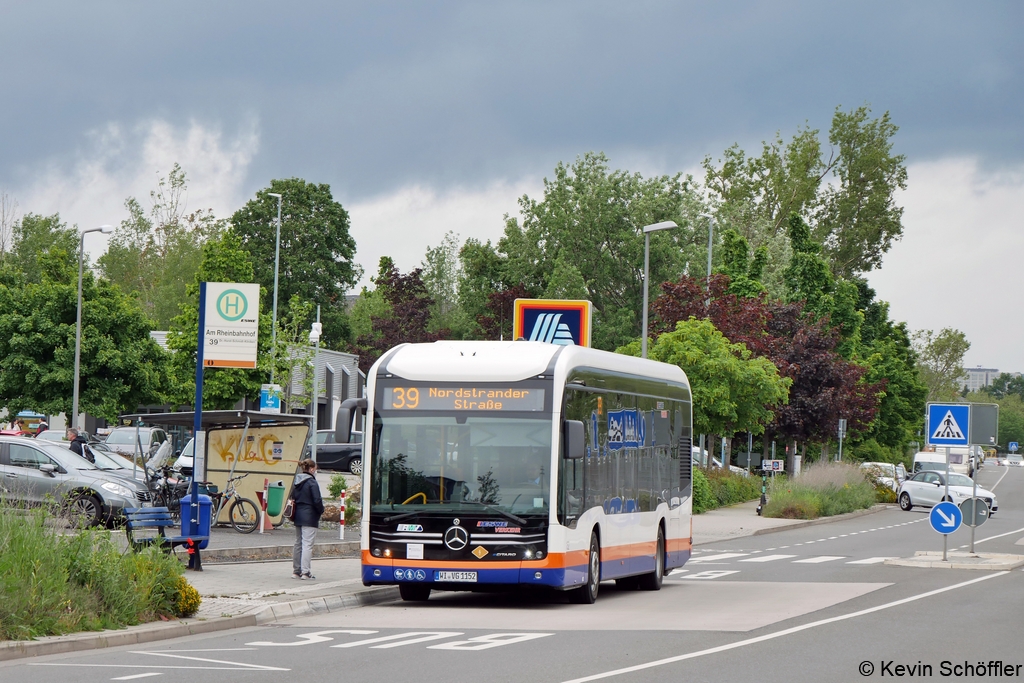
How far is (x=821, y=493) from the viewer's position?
142 ft

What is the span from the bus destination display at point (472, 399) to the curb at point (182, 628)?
8.27ft

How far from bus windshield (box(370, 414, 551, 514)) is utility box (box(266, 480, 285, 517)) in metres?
10.5

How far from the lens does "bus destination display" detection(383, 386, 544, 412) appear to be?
16312 mm

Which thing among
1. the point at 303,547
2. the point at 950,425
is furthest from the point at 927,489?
the point at 303,547

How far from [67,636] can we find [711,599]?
8765 mm

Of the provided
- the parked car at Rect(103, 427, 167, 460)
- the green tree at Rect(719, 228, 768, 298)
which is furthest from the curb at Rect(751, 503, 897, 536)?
Answer: the parked car at Rect(103, 427, 167, 460)

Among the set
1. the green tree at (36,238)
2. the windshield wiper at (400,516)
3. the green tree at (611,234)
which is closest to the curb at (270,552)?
the windshield wiper at (400,516)

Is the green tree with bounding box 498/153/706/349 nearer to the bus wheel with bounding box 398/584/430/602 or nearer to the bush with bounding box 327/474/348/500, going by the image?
the bush with bounding box 327/474/348/500

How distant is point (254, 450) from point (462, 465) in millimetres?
11776

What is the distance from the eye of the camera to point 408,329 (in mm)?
82062

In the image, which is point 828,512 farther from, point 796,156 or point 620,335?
point 796,156

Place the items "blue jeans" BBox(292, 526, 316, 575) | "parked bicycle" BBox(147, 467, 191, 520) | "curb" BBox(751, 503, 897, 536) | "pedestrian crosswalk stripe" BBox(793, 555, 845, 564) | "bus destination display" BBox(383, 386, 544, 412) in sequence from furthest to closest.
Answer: "curb" BBox(751, 503, 897, 536), "pedestrian crosswalk stripe" BBox(793, 555, 845, 564), "parked bicycle" BBox(147, 467, 191, 520), "blue jeans" BBox(292, 526, 316, 575), "bus destination display" BBox(383, 386, 544, 412)

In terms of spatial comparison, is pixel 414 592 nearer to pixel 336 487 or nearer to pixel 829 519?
pixel 336 487

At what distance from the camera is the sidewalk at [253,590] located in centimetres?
1277
